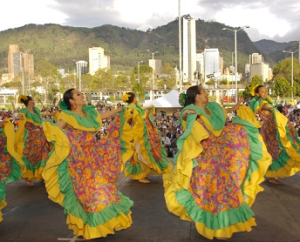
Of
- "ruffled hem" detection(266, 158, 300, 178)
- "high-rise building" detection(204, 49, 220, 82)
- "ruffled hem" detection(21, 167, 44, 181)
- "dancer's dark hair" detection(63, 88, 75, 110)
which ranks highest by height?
"high-rise building" detection(204, 49, 220, 82)

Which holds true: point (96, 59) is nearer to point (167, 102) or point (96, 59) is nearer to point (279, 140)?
point (167, 102)

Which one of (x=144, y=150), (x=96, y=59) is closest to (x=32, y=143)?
(x=144, y=150)

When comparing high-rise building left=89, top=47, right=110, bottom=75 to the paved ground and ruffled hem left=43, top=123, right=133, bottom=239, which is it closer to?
the paved ground

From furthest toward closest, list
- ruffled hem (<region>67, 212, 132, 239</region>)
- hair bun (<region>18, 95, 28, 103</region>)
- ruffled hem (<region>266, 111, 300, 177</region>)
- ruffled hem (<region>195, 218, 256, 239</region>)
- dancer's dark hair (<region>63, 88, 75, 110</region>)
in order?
hair bun (<region>18, 95, 28, 103</region>) → ruffled hem (<region>266, 111, 300, 177</region>) → dancer's dark hair (<region>63, 88, 75, 110</region>) → ruffled hem (<region>67, 212, 132, 239</region>) → ruffled hem (<region>195, 218, 256, 239</region>)

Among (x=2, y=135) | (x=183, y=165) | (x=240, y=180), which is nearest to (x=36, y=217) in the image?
(x=2, y=135)

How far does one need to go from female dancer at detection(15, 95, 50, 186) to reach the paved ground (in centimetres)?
64

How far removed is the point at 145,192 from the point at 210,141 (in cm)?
265

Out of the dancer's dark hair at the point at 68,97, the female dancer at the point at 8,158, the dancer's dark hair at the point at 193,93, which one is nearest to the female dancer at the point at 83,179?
the dancer's dark hair at the point at 68,97

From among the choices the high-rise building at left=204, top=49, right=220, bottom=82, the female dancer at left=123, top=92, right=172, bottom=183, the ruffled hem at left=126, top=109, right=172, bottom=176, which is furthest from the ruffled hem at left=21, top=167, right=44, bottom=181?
the high-rise building at left=204, top=49, right=220, bottom=82

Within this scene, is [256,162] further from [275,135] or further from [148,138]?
[148,138]

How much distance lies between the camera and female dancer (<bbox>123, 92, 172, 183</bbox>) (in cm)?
744

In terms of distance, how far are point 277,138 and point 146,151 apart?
97.1 inches

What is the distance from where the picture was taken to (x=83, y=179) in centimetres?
444

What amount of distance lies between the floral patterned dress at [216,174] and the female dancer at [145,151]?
2962 mm
